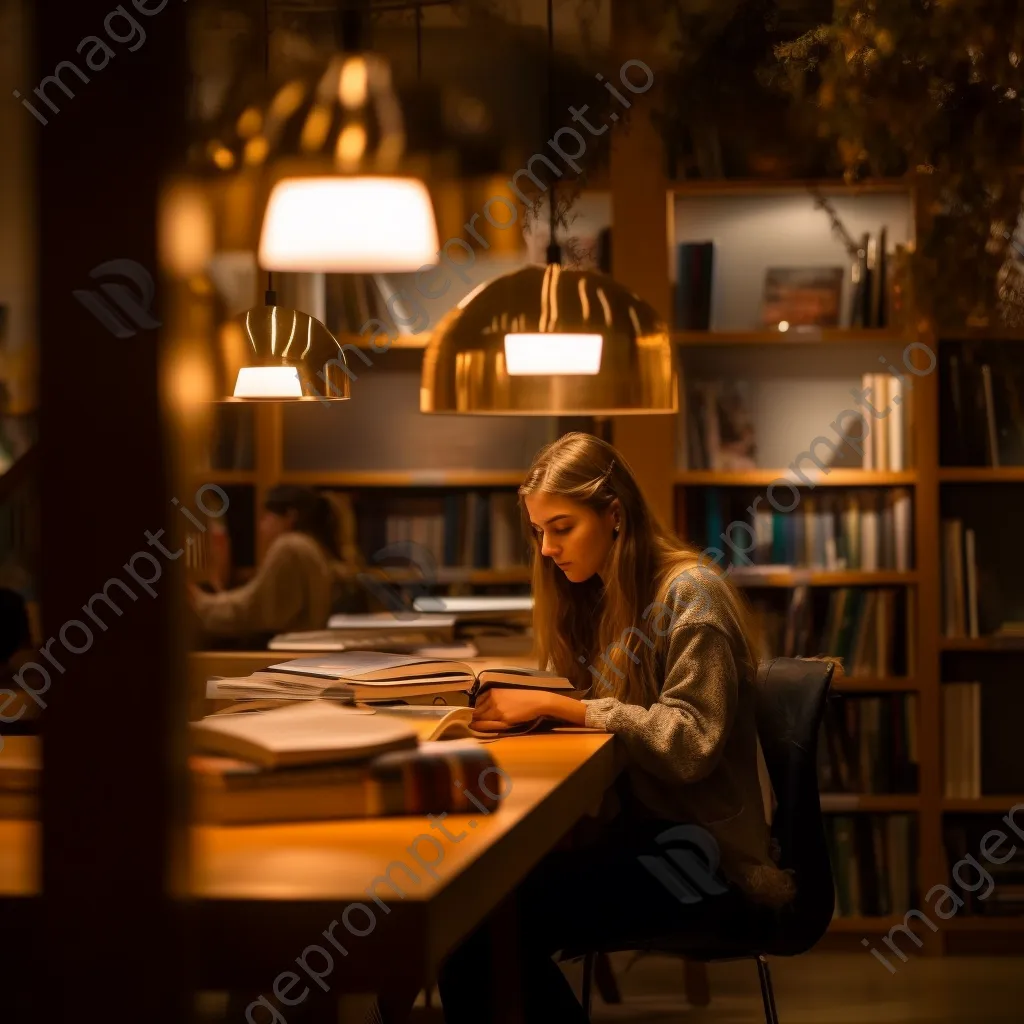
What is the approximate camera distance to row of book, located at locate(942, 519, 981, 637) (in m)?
3.85

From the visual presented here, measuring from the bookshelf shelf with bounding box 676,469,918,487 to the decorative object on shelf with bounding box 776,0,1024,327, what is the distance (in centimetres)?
45

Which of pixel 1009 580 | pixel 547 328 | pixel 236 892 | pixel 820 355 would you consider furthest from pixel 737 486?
pixel 236 892

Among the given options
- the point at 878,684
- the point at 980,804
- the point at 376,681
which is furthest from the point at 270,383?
the point at 980,804

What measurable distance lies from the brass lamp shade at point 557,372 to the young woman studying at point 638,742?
3.8 inches

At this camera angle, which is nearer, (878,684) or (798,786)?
(798,786)

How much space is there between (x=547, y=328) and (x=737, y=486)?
1740 mm

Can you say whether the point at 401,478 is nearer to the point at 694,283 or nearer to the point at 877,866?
the point at 694,283

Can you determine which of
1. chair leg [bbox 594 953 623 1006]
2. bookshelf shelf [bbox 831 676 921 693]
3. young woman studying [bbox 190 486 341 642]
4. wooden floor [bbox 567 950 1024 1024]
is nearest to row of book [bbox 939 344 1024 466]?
bookshelf shelf [bbox 831 676 921 693]

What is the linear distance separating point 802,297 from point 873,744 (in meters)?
1.23

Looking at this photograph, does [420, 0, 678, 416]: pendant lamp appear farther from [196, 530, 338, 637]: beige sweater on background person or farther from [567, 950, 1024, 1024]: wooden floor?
[196, 530, 338, 637]: beige sweater on background person

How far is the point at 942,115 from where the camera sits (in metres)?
3.07

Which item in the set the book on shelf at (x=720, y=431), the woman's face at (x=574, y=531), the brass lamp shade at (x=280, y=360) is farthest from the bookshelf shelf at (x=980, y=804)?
the brass lamp shade at (x=280, y=360)

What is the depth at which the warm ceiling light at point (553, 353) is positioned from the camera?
2.36 meters

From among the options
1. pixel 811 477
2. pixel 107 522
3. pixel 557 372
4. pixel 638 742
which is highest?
pixel 557 372
